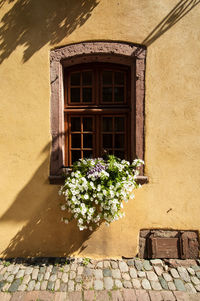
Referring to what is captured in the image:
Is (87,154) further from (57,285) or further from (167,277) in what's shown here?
(167,277)

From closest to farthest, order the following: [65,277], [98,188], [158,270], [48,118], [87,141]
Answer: [98,188], [65,277], [158,270], [48,118], [87,141]

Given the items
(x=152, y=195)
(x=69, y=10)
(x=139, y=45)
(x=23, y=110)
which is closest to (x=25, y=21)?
(x=69, y=10)

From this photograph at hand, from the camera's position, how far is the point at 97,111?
277cm

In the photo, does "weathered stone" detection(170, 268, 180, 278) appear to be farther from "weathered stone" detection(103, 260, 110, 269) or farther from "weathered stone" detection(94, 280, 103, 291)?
"weathered stone" detection(94, 280, 103, 291)

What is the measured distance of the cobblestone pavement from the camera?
220 cm

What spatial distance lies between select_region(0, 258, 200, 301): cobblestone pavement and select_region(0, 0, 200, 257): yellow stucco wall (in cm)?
18

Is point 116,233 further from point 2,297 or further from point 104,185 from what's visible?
point 2,297

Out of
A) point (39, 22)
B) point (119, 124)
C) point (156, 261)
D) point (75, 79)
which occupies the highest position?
point (39, 22)

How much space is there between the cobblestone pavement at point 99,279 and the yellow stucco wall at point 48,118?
183 millimetres

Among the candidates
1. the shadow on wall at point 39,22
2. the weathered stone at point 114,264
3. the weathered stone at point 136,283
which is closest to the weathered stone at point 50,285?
the weathered stone at point 114,264

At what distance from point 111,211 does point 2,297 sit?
1781mm

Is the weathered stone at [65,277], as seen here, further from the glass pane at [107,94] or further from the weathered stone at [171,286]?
the glass pane at [107,94]

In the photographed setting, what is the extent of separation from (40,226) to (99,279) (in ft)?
3.87

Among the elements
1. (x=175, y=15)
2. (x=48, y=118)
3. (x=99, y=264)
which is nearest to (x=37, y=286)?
(x=99, y=264)
